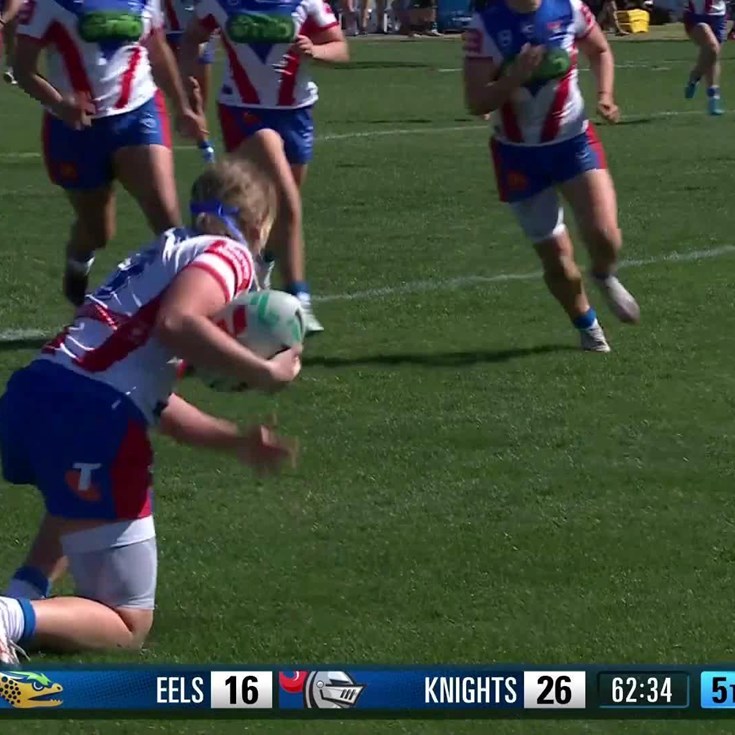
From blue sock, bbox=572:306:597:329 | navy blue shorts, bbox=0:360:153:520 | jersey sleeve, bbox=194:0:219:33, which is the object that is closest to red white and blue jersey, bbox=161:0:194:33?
jersey sleeve, bbox=194:0:219:33

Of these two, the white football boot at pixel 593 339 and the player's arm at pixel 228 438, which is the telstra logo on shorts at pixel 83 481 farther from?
the white football boot at pixel 593 339

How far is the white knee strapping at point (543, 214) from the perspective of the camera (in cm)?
922

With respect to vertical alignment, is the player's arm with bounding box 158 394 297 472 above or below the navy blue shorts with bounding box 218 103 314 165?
above

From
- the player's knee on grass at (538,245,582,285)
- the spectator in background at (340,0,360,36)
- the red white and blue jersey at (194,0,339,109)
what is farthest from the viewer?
the spectator in background at (340,0,360,36)

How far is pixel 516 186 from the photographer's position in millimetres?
9203

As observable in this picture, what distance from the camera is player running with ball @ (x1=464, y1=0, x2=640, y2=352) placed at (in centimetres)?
890

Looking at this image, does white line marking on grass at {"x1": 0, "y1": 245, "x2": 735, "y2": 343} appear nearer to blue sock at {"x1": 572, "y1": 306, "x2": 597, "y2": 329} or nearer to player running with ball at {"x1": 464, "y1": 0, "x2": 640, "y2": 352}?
player running with ball at {"x1": 464, "y1": 0, "x2": 640, "y2": 352}

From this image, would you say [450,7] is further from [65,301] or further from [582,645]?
[582,645]

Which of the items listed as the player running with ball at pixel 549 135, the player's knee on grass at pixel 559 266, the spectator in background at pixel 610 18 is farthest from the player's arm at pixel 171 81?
the spectator in background at pixel 610 18

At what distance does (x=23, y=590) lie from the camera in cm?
541

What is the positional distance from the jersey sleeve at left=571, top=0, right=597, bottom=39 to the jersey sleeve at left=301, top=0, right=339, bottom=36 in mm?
1457

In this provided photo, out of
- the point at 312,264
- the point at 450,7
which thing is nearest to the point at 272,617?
the point at 312,264

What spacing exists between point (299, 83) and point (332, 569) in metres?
4.39

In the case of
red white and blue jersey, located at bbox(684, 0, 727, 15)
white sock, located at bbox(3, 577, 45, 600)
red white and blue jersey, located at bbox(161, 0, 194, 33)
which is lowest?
red white and blue jersey, located at bbox(684, 0, 727, 15)
